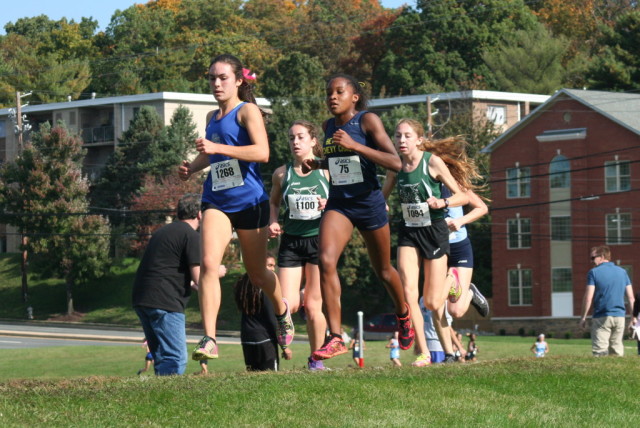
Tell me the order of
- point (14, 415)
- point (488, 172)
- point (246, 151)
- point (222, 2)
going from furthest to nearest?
point (222, 2) < point (488, 172) < point (246, 151) < point (14, 415)

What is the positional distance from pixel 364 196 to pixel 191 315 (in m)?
56.1

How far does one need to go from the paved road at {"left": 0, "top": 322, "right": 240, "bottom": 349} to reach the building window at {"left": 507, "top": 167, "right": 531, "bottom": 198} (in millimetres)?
19195

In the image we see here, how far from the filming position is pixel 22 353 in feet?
139

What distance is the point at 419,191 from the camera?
12188mm

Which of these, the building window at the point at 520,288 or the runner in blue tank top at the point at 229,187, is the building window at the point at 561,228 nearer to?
the building window at the point at 520,288

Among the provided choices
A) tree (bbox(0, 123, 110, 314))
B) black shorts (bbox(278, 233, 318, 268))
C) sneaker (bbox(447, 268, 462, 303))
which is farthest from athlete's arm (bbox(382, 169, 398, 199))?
tree (bbox(0, 123, 110, 314))

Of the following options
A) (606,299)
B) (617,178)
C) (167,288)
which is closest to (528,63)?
(617,178)

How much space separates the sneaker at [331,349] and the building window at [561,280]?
54624mm

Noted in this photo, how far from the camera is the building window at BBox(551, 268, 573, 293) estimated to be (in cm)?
6369

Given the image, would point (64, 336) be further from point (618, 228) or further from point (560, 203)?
point (618, 228)

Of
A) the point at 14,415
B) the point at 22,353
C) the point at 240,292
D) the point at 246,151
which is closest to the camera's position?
the point at 14,415

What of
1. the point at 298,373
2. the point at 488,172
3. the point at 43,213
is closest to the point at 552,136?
the point at 488,172

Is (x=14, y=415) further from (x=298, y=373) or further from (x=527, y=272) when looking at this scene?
(x=527, y=272)

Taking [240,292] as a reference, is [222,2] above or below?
above
